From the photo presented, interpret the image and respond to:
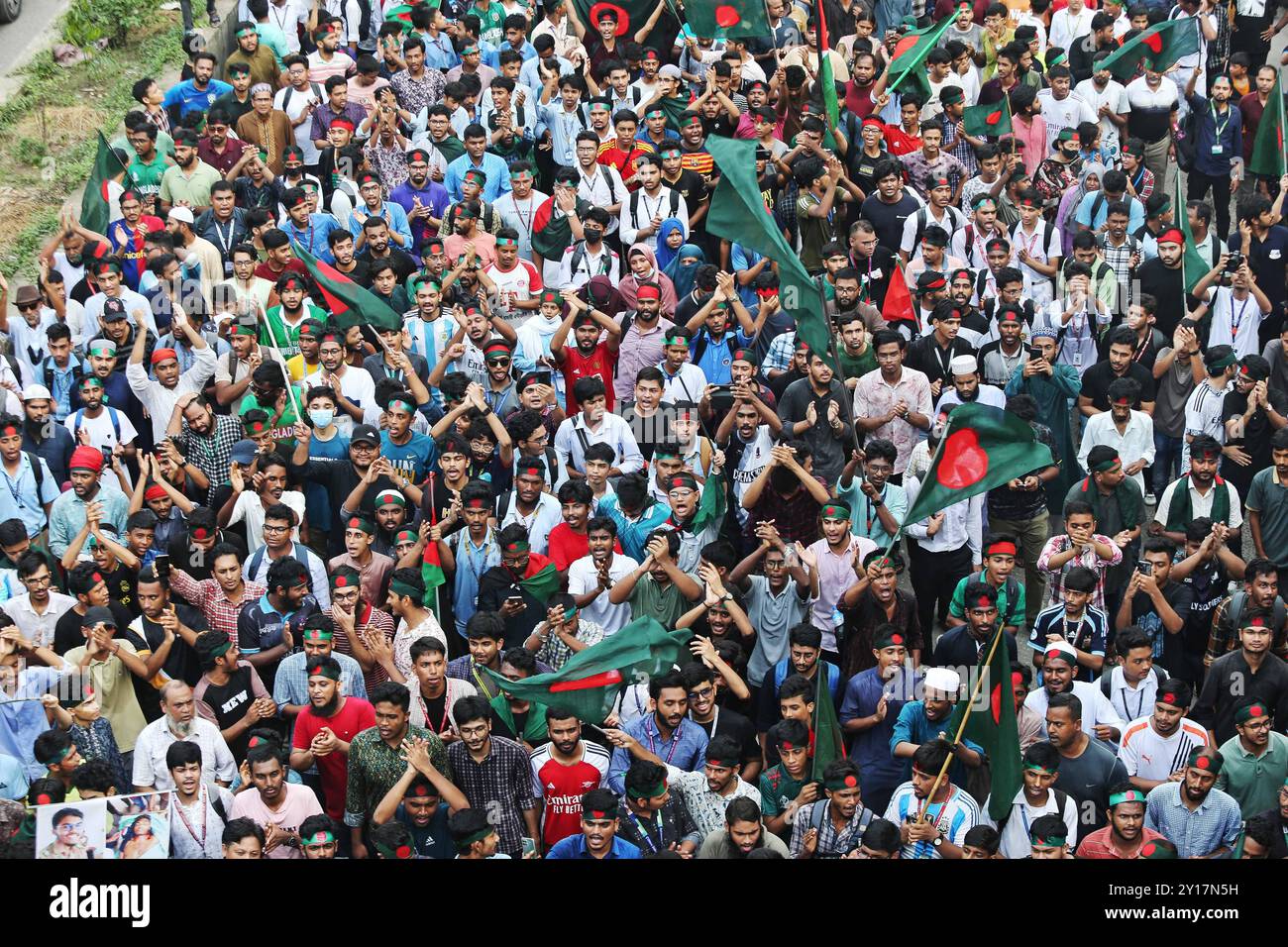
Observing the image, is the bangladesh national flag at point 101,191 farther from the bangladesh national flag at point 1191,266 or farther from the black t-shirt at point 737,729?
the bangladesh national flag at point 1191,266

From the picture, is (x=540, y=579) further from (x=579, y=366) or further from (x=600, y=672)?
(x=579, y=366)

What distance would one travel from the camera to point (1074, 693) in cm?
1099

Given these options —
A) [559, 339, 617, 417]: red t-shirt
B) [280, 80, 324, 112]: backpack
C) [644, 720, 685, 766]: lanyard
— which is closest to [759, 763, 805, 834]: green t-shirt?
[644, 720, 685, 766]: lanyard

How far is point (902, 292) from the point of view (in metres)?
14.1

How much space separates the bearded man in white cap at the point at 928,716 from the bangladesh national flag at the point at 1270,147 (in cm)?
677

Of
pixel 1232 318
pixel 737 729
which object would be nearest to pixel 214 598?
pixel 737 729

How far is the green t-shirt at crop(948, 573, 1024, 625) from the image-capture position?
37.8ft

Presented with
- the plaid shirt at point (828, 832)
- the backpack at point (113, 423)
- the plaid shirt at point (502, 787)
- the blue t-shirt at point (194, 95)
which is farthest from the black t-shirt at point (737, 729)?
the blue t-shirt at point (194, 95)

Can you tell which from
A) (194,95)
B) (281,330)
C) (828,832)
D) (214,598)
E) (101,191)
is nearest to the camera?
(828,832)

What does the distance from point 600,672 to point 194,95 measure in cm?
828

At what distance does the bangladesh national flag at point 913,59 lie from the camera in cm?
1644

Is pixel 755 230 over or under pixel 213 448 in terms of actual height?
over

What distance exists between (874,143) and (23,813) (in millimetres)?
8388

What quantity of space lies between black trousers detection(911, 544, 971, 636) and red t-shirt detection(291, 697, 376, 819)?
3.46 meters
